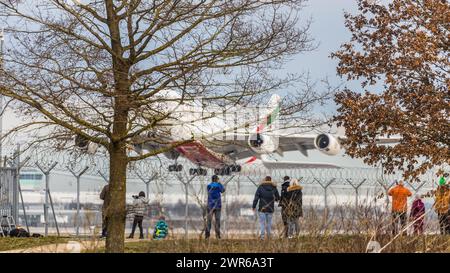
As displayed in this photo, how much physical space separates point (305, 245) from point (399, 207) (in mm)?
5164

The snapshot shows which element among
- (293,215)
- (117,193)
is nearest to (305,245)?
(293,215)

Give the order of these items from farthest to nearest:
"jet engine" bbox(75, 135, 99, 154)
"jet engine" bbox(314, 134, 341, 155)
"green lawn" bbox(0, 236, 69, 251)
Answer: "jet engine" bbox(314, 134, 341, 155), "green lawn" bbox(0, 236, 69, 251), "jet engine" bbox(75, 135, 99, 154)

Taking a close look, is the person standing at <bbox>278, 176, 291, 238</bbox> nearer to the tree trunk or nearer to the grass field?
the grass field

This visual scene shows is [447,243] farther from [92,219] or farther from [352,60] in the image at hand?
[352,60]

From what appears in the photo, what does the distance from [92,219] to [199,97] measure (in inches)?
170

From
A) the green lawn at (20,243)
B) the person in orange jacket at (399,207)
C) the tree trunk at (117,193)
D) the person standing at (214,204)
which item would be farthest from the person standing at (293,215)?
the green lawn at (20,243)

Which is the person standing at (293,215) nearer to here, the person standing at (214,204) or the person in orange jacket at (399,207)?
the person standing at (214,204)

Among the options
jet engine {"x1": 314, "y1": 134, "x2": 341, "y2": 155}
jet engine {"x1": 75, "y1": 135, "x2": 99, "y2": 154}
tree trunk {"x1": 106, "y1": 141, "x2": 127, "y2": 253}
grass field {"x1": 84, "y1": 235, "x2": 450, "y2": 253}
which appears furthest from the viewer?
jet engine {"x1": 314, "y1": 134, "x2": 341, "y2": 155}

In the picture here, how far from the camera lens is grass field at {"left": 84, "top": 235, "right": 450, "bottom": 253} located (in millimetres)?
11703

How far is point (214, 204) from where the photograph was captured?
1470cm

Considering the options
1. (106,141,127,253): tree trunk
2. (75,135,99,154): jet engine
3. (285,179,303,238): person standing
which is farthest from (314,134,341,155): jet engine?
(106,141,127,253): tree trunk

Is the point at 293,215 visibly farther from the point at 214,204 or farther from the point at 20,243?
the point at 20,243

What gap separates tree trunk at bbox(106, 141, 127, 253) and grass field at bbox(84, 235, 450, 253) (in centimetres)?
370

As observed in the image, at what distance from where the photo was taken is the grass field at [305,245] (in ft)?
38.4
